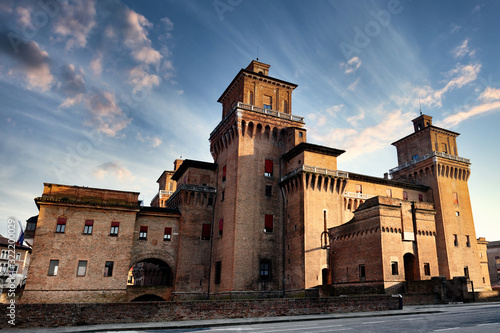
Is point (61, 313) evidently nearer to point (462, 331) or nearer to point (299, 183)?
point (462, 331)

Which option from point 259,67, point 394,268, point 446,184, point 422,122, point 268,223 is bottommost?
point 394,268

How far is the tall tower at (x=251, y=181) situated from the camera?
39281 mm

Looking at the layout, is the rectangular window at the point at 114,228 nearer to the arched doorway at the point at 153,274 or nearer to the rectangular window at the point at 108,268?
the rectangular window at the point at 108,268

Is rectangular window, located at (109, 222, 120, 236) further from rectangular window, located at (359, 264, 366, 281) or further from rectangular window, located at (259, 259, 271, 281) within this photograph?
rectangular window, located at (359, 264, 366, 281)

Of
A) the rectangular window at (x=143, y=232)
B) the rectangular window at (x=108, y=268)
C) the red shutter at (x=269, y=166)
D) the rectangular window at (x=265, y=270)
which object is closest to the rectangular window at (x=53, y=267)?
the rectangular window at (x=108, y=268)

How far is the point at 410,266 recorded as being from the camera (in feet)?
116

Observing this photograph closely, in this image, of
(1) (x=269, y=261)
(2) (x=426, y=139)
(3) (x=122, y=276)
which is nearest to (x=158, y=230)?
(3) (x=122, y=276)

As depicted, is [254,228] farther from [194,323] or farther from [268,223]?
[194,323]

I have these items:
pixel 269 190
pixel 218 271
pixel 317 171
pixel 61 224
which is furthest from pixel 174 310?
pixel 317 171

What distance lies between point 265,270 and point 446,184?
32.8m

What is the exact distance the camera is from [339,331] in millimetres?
13742

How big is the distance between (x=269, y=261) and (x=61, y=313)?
26342 mm

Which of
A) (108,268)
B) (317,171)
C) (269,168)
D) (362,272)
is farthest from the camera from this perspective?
(269,168)

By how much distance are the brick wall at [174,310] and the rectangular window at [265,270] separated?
17294 mm
